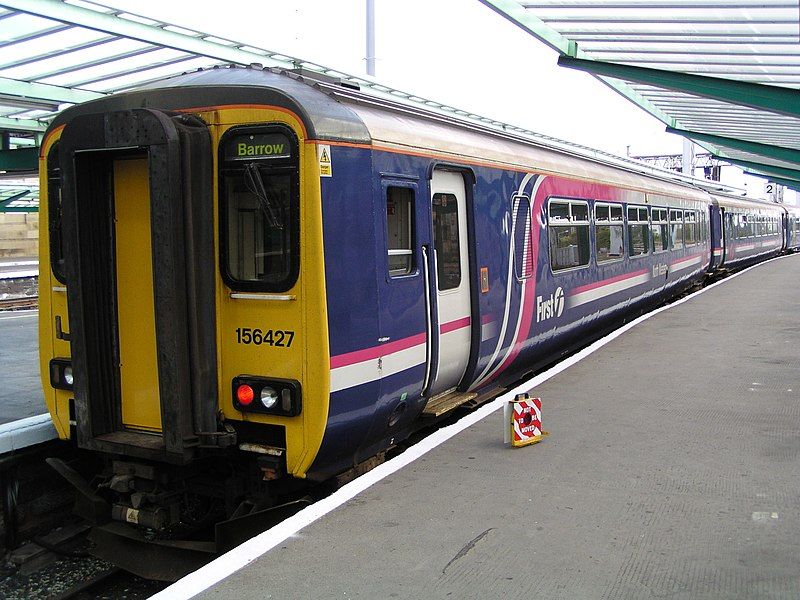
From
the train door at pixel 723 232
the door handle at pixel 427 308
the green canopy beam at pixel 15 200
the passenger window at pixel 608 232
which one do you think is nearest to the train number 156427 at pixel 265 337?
the door handle at pixel 427 308

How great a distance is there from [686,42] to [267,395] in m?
11.4

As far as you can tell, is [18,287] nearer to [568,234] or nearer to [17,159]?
[17,159]

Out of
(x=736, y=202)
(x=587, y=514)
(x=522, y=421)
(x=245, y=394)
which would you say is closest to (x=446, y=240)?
(x=522, y=421)

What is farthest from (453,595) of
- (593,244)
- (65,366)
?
(593,244)

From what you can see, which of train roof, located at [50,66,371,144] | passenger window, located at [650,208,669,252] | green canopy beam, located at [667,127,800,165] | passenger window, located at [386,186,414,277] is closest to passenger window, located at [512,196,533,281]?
passenger window, located at [386,186,414,277]

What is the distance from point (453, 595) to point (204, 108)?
11.2ft

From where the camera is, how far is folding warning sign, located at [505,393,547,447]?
5.88 meters

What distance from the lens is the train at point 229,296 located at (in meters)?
4.94

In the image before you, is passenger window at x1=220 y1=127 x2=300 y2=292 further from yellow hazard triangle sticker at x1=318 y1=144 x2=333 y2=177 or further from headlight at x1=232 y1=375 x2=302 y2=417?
headlight at x1=232 y1=375 x2=302 y2=417

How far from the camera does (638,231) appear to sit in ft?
44.1

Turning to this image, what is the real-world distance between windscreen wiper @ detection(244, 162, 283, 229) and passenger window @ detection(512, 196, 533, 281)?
357cm

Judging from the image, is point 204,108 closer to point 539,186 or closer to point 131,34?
point 539,186

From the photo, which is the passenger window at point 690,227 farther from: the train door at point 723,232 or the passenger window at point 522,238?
the passenger window at point 522,238

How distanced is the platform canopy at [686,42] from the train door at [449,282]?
685 centimetres
